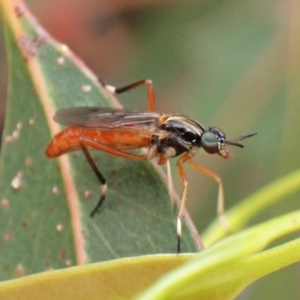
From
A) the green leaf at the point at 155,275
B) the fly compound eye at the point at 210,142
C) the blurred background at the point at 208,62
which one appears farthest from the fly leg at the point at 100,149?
the blurred background at the point at 208,62

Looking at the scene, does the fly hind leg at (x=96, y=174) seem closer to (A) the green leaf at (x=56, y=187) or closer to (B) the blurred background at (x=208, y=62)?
(A) the green leaf at (x=56, y=187)

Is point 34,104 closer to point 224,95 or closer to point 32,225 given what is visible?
point 32,225

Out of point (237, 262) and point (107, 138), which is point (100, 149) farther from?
point (237, 262)

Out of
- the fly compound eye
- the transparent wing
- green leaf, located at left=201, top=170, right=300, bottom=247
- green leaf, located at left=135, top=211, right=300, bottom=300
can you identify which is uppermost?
the transparent wing

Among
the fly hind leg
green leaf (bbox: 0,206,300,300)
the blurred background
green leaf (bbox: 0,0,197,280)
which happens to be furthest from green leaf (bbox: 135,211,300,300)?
the blurred background

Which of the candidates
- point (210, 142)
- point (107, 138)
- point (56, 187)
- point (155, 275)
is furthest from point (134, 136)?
point (155, 275)

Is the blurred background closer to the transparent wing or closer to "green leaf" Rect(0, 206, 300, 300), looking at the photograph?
the transparent wing
